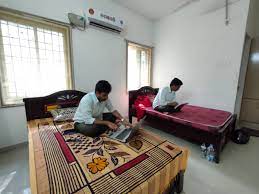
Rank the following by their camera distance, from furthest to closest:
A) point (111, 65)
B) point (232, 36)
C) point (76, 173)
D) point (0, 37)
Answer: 1. point (111, 65)
2. point (232, 36)
3. point (0, 37)
4. point (76, 173)

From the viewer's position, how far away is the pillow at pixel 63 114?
2133mm

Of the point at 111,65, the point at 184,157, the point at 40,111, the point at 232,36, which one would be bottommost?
the point at 184,157

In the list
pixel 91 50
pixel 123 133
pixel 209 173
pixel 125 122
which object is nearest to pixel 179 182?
pixel 209 173

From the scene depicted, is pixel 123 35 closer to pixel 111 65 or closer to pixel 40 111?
pixel 111 65

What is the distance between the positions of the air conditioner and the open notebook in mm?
2242

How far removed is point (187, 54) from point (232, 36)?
96cm

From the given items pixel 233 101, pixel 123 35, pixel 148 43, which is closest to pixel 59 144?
pixel 123 35

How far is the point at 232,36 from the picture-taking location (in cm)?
271

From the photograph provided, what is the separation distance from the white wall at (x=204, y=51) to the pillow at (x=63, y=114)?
284 cm

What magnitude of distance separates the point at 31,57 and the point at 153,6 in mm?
2958

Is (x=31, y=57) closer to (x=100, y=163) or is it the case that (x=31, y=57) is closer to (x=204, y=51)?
(x=100, y=163)

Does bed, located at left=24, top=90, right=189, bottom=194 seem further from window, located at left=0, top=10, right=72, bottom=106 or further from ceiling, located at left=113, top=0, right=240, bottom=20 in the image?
ceiling, located at left=113, top=0, right=240, bottom=20

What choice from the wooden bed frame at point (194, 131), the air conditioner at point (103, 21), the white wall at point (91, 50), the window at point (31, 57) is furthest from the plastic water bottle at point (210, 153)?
the air conditioner at point (103, 21)

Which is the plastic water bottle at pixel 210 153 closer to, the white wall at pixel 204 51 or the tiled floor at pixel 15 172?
the white wall at pixel 204 51
